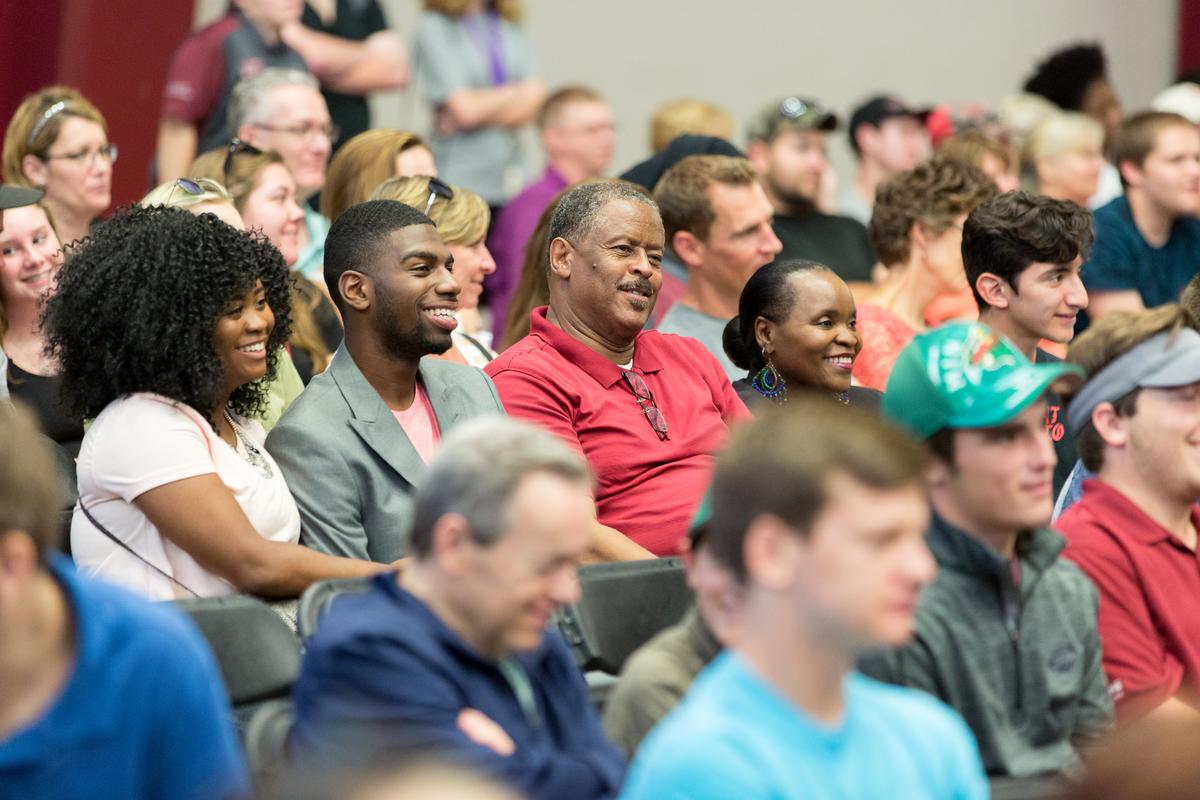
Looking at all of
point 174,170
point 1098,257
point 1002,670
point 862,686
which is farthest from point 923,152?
point 862,686

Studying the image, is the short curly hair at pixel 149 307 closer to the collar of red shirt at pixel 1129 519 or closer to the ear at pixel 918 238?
the collar of red shirt at pixel 1129 519

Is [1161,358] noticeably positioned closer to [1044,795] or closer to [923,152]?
[1044,795]

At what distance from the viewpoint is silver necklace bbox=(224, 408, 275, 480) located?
11.1ft

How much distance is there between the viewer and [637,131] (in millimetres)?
8750

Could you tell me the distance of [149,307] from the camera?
10.9ft

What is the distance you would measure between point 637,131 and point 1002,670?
6.30 metres

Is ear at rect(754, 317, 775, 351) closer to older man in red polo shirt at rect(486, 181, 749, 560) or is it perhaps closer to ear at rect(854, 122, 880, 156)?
older man in red polo shirt at rect(486, 181, 749, 560)

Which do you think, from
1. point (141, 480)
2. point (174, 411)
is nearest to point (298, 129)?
point (174, 411)

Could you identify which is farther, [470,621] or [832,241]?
[832,241]

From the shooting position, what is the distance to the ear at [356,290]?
12.3 feet

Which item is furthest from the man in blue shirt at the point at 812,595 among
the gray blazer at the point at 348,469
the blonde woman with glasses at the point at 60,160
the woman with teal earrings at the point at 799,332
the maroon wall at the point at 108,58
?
the maroon wall at the point at 108,58

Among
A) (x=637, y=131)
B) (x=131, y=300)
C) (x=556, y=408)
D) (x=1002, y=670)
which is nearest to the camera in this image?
(x=1002, y=670)

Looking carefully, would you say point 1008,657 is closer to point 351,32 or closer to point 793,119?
point 793,119

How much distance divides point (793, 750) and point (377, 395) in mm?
1867
